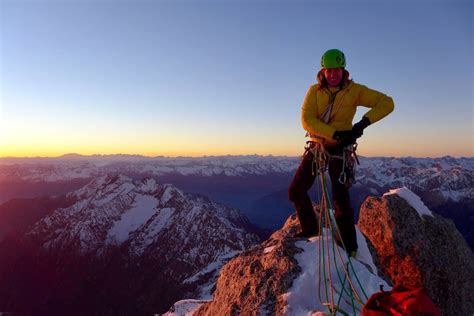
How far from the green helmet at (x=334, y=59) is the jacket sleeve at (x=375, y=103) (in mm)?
703

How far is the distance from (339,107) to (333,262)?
3231mm

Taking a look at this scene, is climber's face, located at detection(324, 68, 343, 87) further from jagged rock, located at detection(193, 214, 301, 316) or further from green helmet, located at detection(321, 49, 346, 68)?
jagged rock, located at detection(193, 214, 301, 316)

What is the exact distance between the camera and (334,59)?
Result: 290 inches

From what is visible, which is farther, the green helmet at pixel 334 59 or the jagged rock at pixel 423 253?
the jagged rock at pixel 423 253

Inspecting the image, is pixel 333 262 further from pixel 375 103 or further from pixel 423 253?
pixel 423 253

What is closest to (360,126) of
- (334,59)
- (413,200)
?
(334,59)

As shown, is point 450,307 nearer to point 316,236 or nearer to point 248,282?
point 316,236

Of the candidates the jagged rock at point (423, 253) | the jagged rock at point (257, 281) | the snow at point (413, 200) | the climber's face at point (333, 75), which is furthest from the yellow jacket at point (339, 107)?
the snow at point (413, 200)

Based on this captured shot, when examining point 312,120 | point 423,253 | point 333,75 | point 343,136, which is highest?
point 333,75

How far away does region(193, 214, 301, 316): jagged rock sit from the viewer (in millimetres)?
7266

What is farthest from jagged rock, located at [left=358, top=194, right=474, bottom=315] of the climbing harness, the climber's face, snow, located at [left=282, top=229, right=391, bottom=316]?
the climber's face

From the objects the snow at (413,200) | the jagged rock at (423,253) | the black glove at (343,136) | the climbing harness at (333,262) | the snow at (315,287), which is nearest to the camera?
the climbing harness at (333,262)

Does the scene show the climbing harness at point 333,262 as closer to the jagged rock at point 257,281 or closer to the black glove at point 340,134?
the black glove at point 340,134

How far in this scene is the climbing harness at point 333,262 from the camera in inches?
245
